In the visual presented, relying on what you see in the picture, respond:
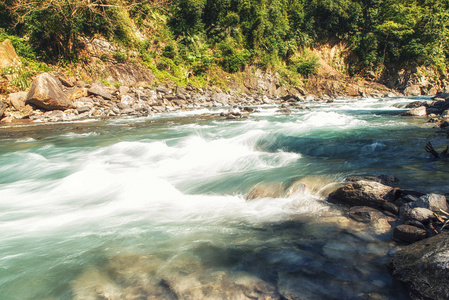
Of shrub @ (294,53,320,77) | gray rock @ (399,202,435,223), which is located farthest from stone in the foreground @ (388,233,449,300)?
shrub @ (294,53,320,77)

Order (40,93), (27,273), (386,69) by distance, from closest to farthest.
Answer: (27,273), (40,93), (386,69)

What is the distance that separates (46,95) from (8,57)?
223 inches

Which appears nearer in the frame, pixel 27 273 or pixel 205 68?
pixel 27 273

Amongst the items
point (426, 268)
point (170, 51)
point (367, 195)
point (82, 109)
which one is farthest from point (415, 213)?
point (170, 51)

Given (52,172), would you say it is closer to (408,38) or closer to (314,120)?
(314,120)

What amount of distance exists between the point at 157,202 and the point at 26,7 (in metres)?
21.3

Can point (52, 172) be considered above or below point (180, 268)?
below

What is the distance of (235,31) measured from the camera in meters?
33.6

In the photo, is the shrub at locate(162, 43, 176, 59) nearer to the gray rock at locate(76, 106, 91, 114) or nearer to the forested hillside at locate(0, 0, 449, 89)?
the forested hillside at locate(0, 0, 449, 89)

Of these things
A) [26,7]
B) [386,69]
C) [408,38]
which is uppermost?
[26,7]

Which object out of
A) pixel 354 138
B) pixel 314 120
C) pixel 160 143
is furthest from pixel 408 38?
pixel 160 143

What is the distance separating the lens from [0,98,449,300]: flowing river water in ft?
7.61

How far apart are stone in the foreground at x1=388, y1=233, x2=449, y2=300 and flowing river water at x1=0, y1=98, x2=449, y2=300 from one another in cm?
12

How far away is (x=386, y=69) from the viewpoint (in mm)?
41375
